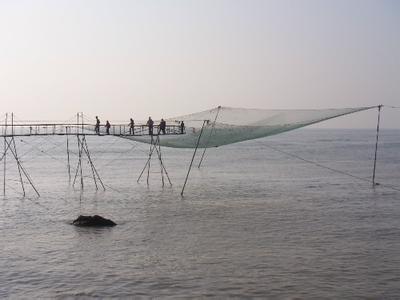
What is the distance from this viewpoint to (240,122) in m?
20.0

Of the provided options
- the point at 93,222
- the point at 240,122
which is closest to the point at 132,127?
the point at 240,122

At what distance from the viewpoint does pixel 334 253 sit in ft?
42.0

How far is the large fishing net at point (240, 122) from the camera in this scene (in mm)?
17375

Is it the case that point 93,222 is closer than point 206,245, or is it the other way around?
point 206,245

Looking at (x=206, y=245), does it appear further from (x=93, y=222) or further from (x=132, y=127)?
(x=132, y=127)

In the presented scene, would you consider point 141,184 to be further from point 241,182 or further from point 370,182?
point 370,182

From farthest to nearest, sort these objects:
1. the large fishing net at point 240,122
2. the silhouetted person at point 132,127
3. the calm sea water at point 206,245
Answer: the silhouetted person at point 132,127 → the large fishing net at point 240,122 → the calm sea water at point 206,245

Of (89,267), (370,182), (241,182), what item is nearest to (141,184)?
(241,182)

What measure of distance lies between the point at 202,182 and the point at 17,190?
10067mm

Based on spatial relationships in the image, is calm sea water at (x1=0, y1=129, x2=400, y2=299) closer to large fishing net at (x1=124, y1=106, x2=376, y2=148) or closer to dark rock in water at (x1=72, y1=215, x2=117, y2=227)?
dark rock in water at (x1=72, y1=215, x2=117, y2=227)

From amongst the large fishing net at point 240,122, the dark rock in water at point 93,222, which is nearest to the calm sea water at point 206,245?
the dark rock in water at point 93,222

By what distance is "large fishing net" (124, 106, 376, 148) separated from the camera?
1738 cm

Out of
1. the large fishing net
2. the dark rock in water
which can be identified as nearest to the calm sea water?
the dark rock in water

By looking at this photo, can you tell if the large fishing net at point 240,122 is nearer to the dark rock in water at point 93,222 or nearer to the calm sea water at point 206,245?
the calm sea water at point 206,245
